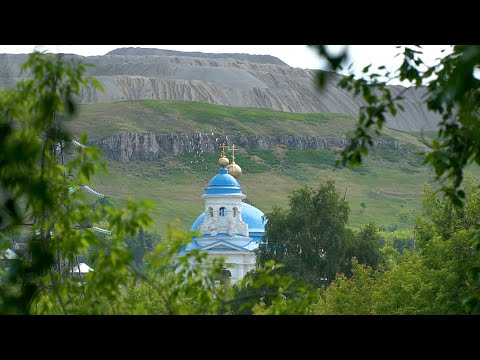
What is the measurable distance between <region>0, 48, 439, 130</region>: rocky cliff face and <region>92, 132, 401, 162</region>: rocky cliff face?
27.1 ft

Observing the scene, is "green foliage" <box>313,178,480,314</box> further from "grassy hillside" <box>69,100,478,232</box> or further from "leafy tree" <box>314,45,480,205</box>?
"grassy hillside" <box>69,100,478,232</box>

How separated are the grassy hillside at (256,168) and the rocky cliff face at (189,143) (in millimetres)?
930

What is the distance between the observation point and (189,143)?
4473 inches

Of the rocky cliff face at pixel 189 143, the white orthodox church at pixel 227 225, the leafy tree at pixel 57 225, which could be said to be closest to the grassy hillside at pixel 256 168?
the rocky cliff face at pixel 189 143

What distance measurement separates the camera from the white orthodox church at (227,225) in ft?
166

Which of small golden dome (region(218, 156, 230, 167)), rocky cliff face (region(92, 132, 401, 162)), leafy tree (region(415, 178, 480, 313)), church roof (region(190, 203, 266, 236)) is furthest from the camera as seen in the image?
rocky cliff face (region(92, 132, 401, 162))

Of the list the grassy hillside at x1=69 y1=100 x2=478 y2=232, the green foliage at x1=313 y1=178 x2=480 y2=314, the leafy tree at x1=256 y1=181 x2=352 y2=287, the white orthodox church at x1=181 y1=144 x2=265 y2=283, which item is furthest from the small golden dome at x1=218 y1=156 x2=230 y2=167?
the grassy hillside at x1=69 y1=100 x2=478 y2=232

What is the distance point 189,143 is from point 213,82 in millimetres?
26275

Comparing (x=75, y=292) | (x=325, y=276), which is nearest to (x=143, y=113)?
(x=325, y=276)

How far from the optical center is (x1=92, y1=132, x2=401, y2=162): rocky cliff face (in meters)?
108

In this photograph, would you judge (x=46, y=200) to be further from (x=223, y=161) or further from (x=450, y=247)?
(x=223, y=161)

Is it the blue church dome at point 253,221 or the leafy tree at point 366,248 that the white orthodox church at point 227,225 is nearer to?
the blue church dome at point 253,221

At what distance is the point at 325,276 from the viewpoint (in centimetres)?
3947
